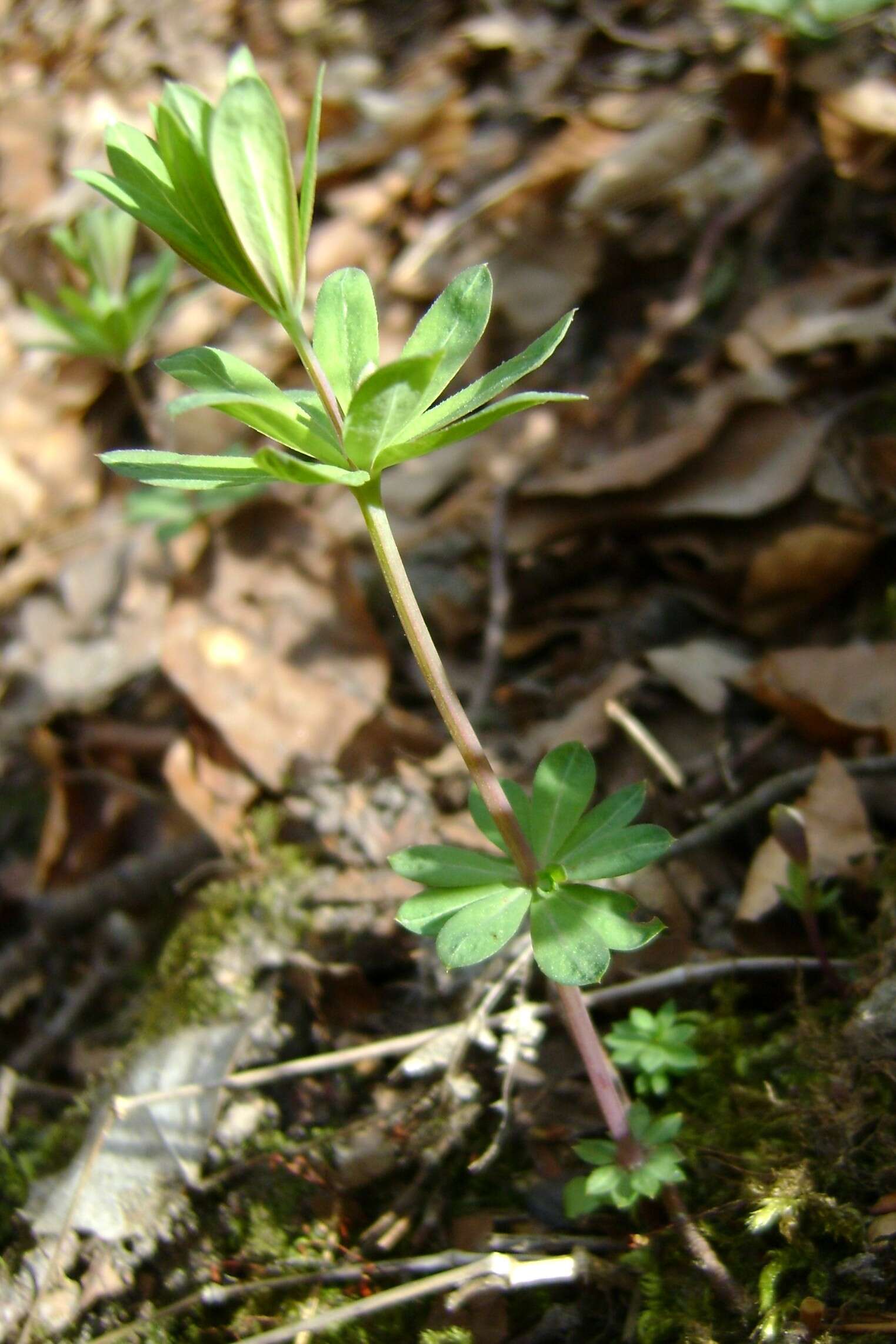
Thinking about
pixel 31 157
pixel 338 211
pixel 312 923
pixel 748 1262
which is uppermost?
pixel 31 157

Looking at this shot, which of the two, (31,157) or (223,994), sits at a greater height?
(31,157)

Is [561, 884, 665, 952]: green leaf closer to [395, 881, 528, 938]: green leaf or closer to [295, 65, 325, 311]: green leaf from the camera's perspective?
[395, 881, 528, 938]: green leaf

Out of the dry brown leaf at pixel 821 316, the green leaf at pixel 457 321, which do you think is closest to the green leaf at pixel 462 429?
the green leaf at pixel 457 321

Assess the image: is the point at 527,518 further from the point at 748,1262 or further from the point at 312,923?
the point at 748,1262

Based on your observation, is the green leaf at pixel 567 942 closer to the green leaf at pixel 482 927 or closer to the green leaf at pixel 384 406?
the green leaf at pixel 482 927

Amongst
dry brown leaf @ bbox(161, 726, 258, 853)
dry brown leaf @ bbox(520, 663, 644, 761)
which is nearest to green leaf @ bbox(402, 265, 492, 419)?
dry brown leaf @ bbox(520, 663, 644, 761)

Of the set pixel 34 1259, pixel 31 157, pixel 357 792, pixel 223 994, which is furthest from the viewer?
pixel 31 157

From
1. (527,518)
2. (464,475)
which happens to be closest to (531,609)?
(527,518)
